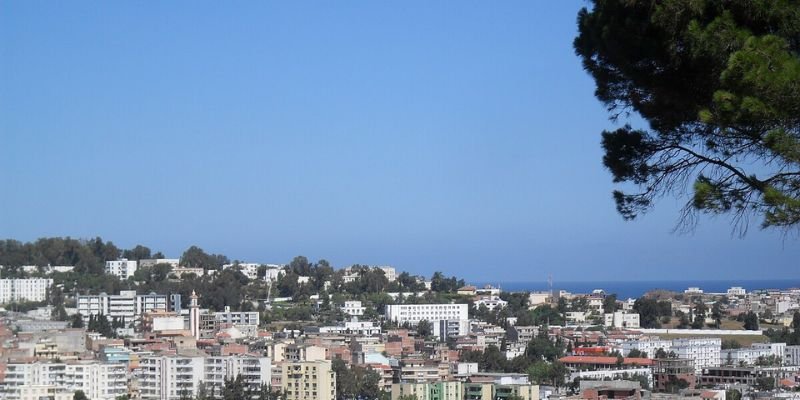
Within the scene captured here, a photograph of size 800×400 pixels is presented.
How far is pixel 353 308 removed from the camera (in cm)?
4559

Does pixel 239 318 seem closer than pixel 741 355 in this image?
No

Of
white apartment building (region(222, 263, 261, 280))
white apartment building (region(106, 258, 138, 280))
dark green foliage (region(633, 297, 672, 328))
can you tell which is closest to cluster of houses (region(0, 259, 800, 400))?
dark green foliage (region(633, 297, 672, 328))

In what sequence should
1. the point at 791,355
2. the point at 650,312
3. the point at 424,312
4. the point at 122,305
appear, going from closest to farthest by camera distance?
the point at 791,355
the point at 122,305
the point at 424,312
the point at 650,312

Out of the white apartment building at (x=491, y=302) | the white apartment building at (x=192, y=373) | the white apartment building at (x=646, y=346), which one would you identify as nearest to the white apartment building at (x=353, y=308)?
the white apartment building at (x=491, y=302)

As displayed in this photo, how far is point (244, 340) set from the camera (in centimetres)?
3347

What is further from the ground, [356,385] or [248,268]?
[248,268]

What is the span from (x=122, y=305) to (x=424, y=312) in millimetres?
9844

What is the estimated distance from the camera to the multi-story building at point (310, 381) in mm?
24609

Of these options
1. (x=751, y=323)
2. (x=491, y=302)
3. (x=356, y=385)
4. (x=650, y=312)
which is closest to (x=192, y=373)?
(x=356, y=385)

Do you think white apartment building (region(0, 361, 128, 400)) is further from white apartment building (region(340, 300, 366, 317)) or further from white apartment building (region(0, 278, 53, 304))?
white apartment building (region(340, 300, 366, 317))

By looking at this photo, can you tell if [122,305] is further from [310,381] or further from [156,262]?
[310,381]

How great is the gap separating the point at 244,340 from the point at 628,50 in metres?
29.0

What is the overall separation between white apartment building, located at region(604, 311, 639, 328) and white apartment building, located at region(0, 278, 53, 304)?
18.3 m

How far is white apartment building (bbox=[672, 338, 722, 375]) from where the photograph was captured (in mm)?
31562
